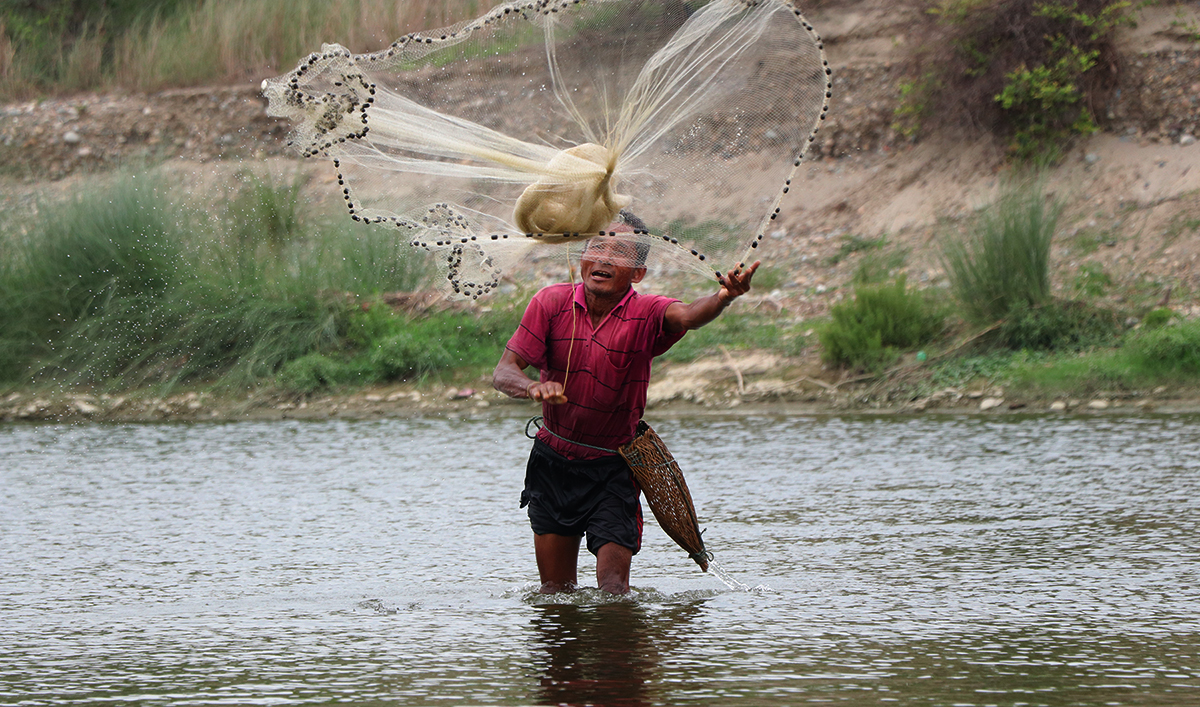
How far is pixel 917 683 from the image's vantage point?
4305mm

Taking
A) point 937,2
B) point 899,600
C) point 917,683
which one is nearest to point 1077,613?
point 899,600

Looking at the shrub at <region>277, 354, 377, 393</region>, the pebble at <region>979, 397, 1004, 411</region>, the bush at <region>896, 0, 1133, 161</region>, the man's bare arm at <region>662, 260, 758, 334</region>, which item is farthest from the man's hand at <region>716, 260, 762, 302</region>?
the bush at <region>896, 0, 1133, 161</region>

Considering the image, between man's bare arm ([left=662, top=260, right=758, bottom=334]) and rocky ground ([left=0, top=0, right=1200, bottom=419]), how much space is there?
6864mm

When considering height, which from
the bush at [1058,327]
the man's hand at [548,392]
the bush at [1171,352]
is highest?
the man's hand at [548,392]

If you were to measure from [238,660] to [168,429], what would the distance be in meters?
7.96

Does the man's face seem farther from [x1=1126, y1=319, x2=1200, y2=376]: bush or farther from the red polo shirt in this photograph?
[x1=1126, y1=319, x2=1200, y2=376]: bush

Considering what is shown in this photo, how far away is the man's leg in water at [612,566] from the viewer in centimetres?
536

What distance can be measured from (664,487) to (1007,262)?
7217 millimetres

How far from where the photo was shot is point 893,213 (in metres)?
15.3

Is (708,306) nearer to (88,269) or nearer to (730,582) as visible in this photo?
(730,582)

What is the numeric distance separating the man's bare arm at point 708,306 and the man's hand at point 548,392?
0.52 metres

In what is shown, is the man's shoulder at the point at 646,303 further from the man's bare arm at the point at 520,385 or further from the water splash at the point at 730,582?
the water splash at the point at 730,582

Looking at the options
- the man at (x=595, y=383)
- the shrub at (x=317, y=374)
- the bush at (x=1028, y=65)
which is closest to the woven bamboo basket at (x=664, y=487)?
the man at (x=595, y=383)

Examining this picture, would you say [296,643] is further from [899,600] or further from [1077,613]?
[1077,613]
